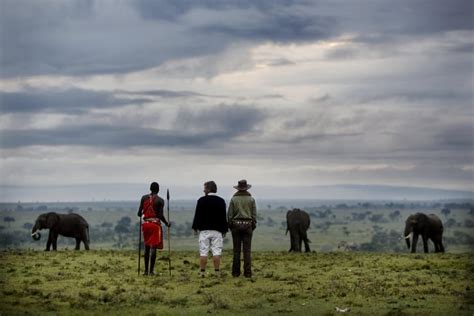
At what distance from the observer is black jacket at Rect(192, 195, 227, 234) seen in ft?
82.5

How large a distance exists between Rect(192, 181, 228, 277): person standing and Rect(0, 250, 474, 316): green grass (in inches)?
38.6

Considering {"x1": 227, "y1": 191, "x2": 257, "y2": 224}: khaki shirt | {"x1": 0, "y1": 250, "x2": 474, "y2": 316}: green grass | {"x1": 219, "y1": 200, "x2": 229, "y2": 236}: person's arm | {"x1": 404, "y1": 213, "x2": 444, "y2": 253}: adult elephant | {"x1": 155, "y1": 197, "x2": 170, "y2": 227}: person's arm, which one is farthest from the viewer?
{"x1": 404, "y1": 213, "x2": 444, "y2": 253}: adult elephant

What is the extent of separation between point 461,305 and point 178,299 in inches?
281

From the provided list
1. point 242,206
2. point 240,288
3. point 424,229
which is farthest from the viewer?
point 424,229

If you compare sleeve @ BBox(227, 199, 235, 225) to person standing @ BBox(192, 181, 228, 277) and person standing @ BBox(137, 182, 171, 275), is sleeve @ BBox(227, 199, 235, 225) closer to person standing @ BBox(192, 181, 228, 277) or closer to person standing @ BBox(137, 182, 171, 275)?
person standing @ BBox(192, 181, 228, 277)

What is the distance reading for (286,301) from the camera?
2039 centimetres

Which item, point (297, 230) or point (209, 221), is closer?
point (209, 221)

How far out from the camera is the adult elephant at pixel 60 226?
4375 cm

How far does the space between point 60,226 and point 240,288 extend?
24860 mm

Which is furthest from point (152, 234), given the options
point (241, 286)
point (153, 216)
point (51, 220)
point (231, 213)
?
point (51, 220)

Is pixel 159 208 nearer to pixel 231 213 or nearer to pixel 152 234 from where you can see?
pixel 152 234

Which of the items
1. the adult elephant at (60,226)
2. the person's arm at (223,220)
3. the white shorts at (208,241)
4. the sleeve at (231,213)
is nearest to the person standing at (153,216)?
the white shorts at (208,241)

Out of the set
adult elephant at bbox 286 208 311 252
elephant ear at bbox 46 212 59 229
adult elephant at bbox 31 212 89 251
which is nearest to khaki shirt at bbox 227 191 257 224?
adult elephant at bbox 286 208 311 252

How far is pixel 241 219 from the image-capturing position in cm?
2566
